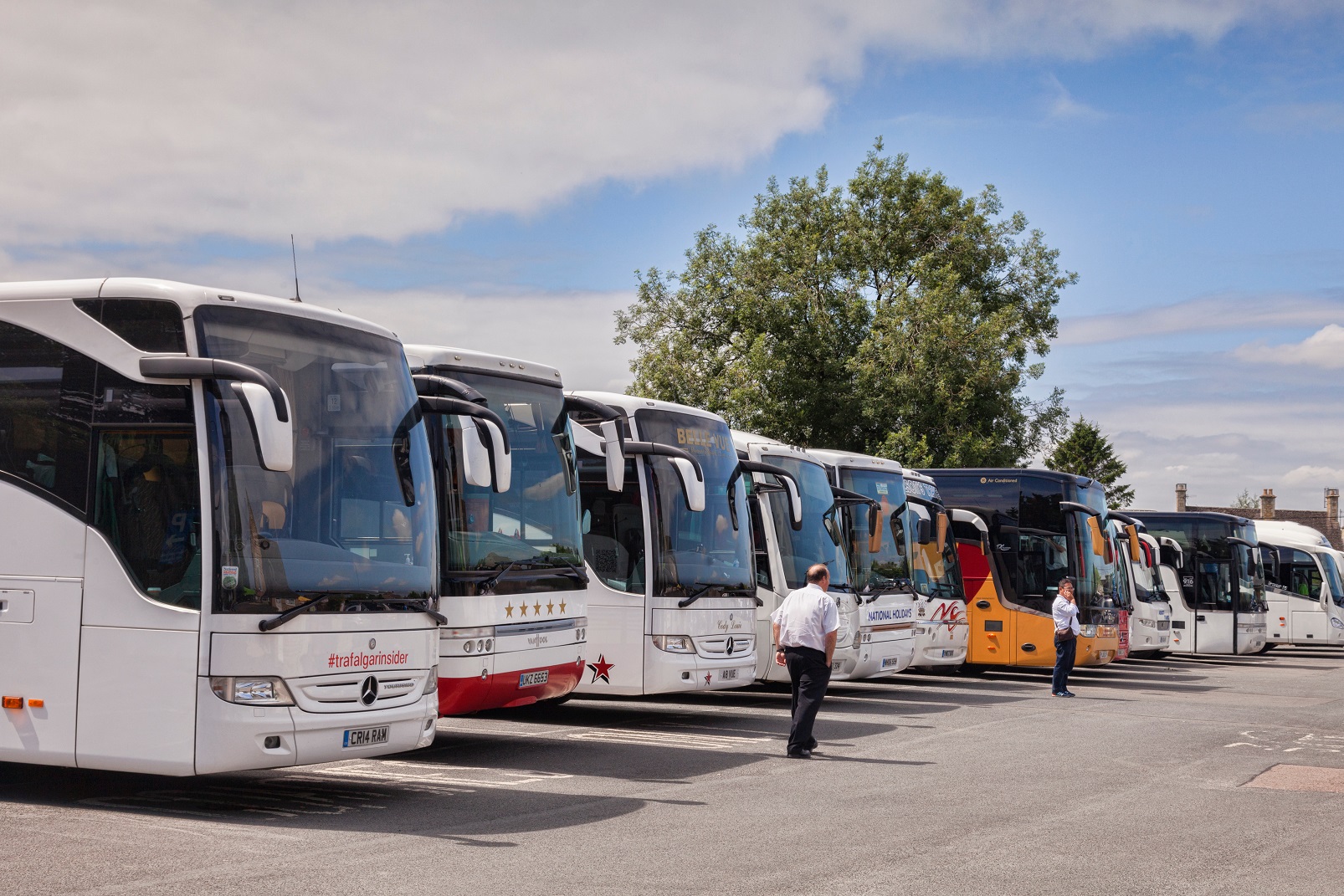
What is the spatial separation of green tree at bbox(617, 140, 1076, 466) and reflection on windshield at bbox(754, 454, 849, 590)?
1988cm

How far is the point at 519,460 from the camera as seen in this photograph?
481 inches

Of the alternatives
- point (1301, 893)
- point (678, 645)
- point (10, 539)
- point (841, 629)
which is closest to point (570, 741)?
point (678, 645)

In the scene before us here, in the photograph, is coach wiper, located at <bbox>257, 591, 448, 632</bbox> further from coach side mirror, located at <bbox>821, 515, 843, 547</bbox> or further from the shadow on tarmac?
coach side mirror, located at <bbox>821, 515, 843, 547</bbox>

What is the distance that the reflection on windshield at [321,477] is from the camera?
28.3ft

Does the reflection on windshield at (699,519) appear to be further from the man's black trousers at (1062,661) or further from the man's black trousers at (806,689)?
the man's black trousers at (1062,661)

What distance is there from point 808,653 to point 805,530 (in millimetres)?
4986

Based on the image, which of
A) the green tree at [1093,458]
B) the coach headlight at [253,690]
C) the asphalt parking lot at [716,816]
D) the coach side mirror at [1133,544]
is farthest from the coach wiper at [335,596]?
the green tree at [1093,458]

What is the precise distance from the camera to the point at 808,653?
12.8 metres

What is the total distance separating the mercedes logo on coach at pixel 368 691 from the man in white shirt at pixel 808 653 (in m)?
4.53

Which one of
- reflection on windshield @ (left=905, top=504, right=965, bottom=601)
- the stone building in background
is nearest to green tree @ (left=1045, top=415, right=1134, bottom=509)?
the stone building in background

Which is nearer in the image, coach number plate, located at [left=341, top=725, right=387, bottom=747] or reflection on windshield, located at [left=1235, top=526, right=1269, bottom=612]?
coach number plate, located at [left=341, top=725, right=387, bottom=747]

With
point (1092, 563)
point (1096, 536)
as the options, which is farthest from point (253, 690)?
point (1096, 536)

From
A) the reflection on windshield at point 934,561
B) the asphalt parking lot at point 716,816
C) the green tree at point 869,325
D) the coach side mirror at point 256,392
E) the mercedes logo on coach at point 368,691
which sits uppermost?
the green tree at point 869,325

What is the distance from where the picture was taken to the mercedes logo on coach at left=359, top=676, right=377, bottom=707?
9203 mm
